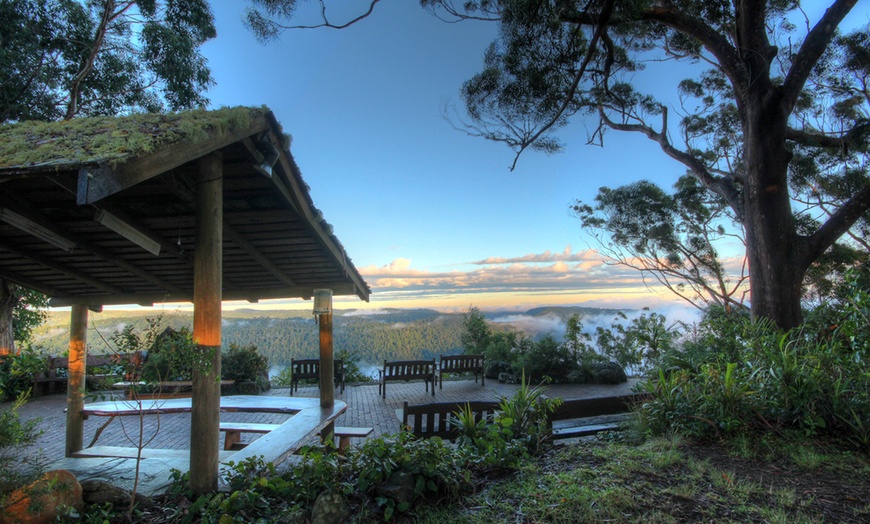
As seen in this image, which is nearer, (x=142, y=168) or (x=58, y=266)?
(x=142, y=168)

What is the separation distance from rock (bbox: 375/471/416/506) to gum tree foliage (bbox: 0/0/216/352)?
442 inches

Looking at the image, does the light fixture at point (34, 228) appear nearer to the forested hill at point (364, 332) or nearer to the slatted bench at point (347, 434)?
the slatted bench at point (347, 434)

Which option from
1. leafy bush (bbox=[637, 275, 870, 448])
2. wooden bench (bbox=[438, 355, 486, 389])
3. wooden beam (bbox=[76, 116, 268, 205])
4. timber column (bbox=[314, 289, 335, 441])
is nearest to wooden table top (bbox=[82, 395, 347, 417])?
timber column (bbox=[314, 289, 335, 441])

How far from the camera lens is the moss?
243 centimetres

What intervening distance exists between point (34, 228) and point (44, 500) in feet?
6.74

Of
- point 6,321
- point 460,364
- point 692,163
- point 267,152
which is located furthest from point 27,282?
point 692,163

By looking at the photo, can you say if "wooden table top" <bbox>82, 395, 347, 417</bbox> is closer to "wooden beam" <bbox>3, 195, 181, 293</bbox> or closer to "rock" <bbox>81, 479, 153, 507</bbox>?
"wooden beam" <bbox>3, 195, 181, 293</bbox>

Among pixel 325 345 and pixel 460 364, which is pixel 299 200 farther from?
pixel 460 364

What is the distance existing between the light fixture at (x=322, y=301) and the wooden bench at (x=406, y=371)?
4.78 meters

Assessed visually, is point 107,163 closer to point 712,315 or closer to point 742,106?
point 742,106

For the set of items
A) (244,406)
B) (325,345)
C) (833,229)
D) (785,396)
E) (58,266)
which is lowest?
(244,406)

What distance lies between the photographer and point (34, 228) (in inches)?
137

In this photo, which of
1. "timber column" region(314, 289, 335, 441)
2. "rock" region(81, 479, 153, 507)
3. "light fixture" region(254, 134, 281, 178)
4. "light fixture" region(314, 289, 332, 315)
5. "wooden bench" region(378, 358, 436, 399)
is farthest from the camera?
"wooden bench" region(378, 358, 436, 399)

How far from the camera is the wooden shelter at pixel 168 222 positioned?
8.55 feet
